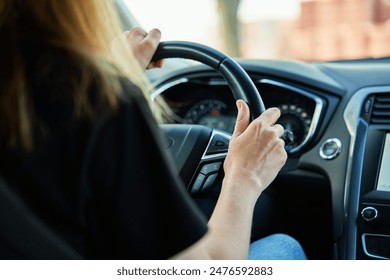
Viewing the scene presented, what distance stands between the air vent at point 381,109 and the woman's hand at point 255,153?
2.41 feet

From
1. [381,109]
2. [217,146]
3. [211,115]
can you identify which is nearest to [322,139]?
[381,109]

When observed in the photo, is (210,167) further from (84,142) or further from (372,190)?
(84,142)

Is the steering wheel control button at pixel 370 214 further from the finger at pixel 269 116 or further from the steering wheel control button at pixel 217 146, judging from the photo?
the finger at pixel 269 116

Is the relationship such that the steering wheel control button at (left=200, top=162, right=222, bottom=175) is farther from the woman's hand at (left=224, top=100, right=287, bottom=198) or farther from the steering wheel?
the woman's hand at (left=224, top=100, right=287, bottom=198)

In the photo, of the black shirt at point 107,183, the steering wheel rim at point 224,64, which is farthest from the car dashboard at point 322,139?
the black shirt at point 107,183

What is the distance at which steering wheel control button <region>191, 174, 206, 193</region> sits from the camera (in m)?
1.41

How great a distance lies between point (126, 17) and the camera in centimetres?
203

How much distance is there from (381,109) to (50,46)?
4.28 ft

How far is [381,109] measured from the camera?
1.76 meters
